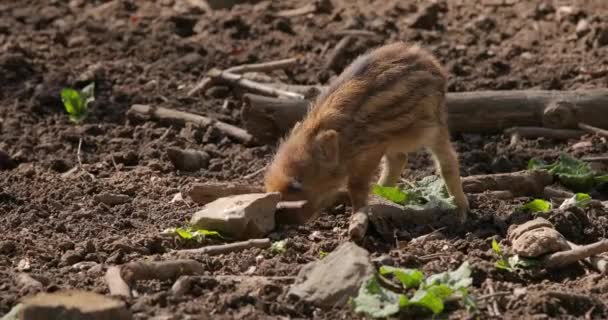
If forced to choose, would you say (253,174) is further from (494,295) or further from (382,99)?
(494,295)

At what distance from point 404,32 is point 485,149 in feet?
8.61

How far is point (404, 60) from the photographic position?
7.26 meters

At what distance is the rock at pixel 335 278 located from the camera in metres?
5.46

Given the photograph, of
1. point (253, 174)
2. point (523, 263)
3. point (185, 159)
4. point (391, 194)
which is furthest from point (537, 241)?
point (185, 159)

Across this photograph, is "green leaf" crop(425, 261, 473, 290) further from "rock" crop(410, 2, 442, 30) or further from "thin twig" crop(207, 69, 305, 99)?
"rock" crop(410, 2, 442, 30)

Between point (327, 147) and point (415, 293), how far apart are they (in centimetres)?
178

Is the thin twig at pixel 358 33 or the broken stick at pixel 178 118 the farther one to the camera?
the thin twig at pixel 358 33

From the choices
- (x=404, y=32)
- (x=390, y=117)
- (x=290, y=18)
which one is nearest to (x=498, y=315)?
(x=390, y=117)

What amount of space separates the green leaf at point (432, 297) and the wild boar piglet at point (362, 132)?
1.59 meters

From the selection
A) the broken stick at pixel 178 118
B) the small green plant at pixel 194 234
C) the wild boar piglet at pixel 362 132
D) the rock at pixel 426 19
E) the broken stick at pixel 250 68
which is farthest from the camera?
the rock at pixel 426 19

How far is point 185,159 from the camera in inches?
330

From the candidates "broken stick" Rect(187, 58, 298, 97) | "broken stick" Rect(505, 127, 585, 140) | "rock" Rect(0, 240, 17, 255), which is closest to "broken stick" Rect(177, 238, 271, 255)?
"rock" Rect(0, 240, 17, 255)

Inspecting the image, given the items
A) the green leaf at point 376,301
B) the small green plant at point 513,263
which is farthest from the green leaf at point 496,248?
the green leaf at point 376,301

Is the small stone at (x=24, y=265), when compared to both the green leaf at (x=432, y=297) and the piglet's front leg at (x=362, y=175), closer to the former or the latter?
the piglet's front leg at (x=362, y=175)
